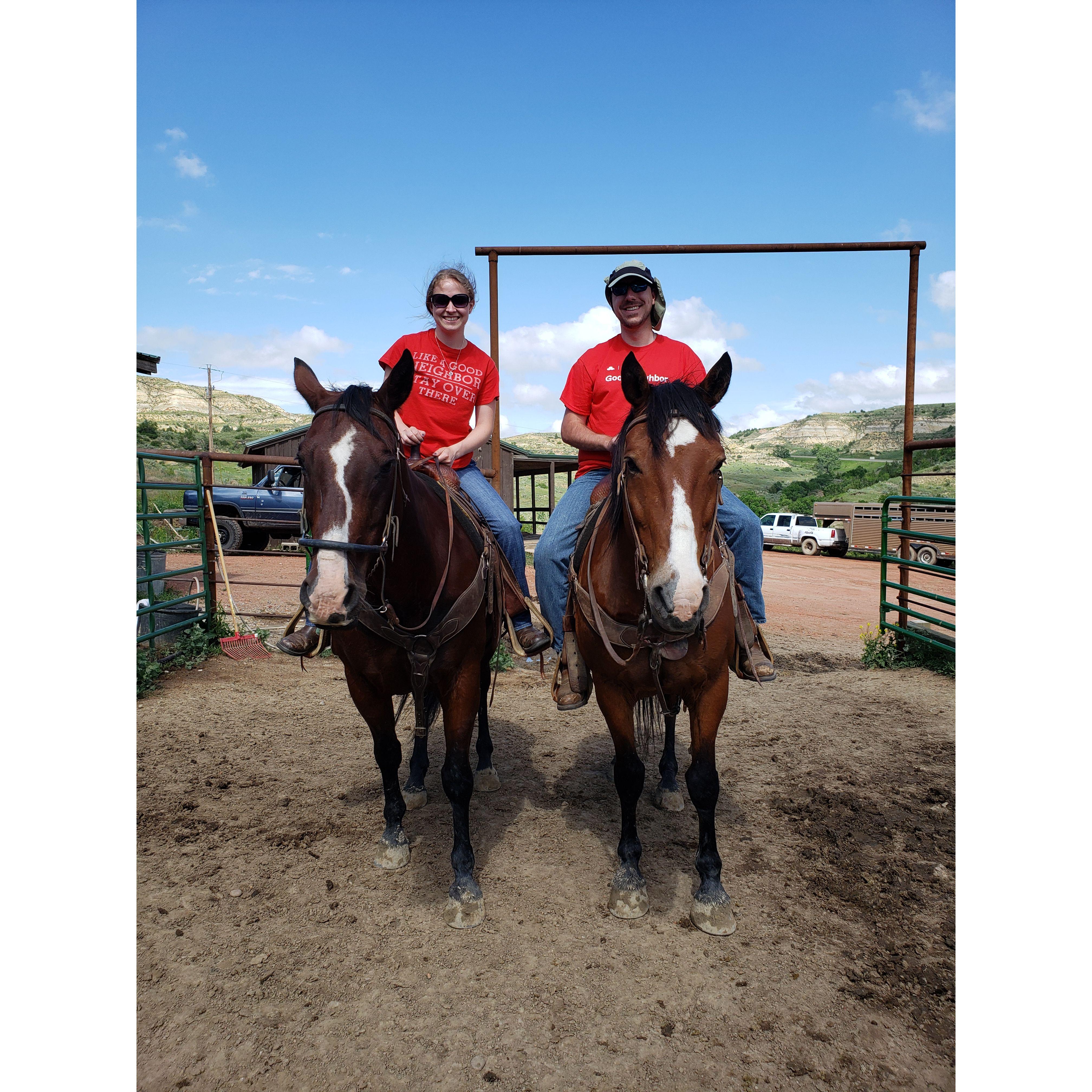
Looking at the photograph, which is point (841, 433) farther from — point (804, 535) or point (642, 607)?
point (642, 607)

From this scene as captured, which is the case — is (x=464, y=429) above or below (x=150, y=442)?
below

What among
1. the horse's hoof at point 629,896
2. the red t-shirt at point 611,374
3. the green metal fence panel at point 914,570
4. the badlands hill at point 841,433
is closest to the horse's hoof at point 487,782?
the horse's hoof at point 629,896

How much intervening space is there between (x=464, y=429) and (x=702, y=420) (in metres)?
1.96

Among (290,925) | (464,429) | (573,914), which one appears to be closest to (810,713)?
(573,914)

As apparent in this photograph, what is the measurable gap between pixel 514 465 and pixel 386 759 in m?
17.8

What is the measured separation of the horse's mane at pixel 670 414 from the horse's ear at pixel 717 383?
37mm

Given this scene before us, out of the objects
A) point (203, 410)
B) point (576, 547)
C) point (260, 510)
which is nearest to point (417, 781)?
point (576, 547)

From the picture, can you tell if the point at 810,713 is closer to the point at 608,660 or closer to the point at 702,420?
the point at 608,660

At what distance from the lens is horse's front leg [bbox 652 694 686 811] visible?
159 inches

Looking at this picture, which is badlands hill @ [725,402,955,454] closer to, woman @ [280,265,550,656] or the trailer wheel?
the trailer wheel

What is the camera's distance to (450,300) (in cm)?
377

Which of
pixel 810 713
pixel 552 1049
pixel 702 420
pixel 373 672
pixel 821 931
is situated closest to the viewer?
pixel 552 1049

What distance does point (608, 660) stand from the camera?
301 cm

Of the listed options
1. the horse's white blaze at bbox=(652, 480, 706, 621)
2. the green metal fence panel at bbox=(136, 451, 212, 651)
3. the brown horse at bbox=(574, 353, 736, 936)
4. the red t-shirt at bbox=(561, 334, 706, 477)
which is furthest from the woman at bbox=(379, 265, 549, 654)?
the green metal fence panel at bbox=(136, 451, 212, 651)
